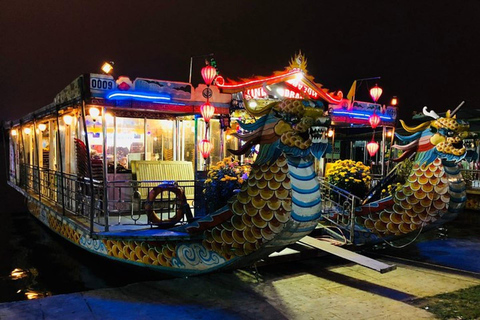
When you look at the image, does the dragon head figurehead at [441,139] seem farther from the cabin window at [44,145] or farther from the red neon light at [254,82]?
the cabin window at [44,145]

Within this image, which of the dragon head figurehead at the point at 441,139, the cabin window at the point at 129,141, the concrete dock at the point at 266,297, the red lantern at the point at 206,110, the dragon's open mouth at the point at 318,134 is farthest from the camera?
the cabin window at the point at 129,141

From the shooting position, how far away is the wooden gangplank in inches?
248

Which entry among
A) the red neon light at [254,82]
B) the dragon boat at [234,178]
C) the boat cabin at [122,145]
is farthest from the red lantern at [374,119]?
the boat cabin at [122,145]

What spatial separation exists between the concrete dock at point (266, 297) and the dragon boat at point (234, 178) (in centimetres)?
59

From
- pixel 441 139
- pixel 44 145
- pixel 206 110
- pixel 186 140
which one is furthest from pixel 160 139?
pixel 441 139

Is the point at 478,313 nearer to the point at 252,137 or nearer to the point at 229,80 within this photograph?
the point at 252,137

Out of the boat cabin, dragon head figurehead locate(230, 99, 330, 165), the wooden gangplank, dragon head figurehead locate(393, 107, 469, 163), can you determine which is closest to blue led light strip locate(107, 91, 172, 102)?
the boat cabin

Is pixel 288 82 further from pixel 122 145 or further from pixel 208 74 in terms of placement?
pixel 122 145

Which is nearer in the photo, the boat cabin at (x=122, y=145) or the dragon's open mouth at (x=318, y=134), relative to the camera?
the dragon's open mouth at (x=318, y=134)

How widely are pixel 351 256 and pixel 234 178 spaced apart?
255 cm

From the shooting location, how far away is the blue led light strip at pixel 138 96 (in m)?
7.12

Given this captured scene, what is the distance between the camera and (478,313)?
215 inches

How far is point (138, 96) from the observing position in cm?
741

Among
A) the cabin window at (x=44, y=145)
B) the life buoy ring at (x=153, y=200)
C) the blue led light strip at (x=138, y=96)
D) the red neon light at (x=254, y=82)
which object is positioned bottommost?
the life buoy ring at (x=153, y=200)
